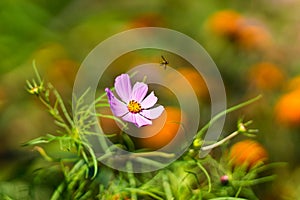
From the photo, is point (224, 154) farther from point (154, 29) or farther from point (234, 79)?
point (154, 29)

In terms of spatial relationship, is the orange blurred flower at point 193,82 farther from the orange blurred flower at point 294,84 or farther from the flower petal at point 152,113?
the flower petal at point 152,113

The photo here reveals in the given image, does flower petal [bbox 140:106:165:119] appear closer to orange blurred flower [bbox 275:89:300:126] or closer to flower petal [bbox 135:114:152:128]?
flower petal [bbox 135:114:152:128]

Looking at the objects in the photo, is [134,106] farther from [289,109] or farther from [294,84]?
[294,84]

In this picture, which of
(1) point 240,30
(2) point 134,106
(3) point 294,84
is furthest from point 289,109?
(2) point 134,106

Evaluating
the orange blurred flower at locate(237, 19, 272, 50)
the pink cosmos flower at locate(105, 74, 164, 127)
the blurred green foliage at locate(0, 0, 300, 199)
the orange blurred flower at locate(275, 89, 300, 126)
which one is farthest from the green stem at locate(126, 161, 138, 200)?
the orange blurred flower at locate(237, 19, 272, 50)

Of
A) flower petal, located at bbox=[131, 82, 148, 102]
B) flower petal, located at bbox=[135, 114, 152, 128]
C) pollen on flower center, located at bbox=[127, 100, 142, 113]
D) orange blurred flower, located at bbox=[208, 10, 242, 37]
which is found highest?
orange blurred flower, located at bbox=[208, 10, 242, 37]

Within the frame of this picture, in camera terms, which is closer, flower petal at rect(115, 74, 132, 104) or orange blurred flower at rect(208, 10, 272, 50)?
flower petal at rect(115, 74, 132, 104)

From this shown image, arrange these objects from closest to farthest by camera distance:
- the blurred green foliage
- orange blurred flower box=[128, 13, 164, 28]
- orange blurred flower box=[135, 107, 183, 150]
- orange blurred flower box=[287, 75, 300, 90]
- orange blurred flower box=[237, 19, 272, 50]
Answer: orange blurred flower box=[135, 107, 183, 150], the blurred green foliage, orange blurred flower box=[287, 75, 300, 90], orange blurred flower box=[237, 19, 272, 50], orange blurred flower box=[128, 13, 164, 28]

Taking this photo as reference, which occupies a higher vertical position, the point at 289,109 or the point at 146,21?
the point at 146,21
